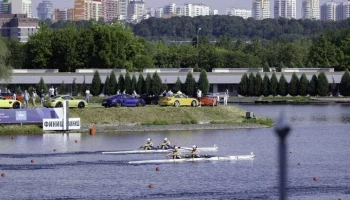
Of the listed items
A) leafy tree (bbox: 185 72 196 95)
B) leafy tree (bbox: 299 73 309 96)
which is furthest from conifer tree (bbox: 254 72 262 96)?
leafy tree (bbox: 185 72 196 95)

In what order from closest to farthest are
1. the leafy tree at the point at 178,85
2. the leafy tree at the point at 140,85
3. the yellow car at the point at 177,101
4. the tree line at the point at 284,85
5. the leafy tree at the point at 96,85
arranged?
the yellow car at the point at 177,101
the leafy tree at the point at 140,85
the leafy tree at the point at 96,85
the leafy tree at the point at 178,85
the tree line at the point at 284,85

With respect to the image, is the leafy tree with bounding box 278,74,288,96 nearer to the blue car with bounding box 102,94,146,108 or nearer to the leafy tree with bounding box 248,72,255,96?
the leafy tree with bounding box 248,72,255,96

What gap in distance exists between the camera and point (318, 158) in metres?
54.9

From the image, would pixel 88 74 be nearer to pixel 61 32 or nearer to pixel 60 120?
pixel 61 32

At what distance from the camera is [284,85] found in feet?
399

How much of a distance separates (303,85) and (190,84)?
50.2 ft

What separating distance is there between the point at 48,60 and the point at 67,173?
92.7 metres

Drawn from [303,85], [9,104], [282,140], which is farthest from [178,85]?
[282,140]

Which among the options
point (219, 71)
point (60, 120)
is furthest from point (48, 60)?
point (60, 120)

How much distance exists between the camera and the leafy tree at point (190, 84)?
120 m

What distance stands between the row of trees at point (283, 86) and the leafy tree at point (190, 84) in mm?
6904

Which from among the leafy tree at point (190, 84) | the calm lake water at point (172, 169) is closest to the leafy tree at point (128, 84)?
the leafy tree at point (190, 84)

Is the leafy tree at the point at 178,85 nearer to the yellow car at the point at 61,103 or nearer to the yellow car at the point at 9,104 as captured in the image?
the yellow car at the point at 61,103

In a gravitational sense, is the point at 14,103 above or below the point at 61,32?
below
